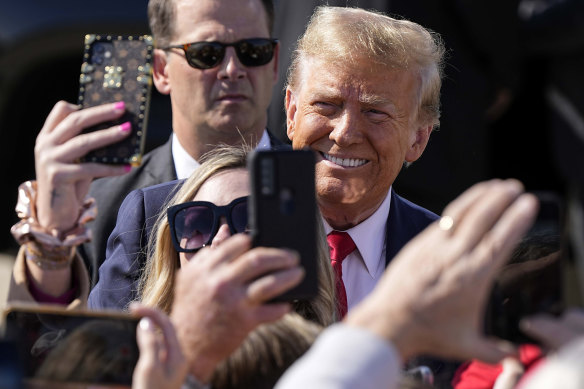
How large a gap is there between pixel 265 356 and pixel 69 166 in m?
0.54

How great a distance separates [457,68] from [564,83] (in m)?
1.24

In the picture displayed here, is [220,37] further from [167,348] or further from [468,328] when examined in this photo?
[468,328]

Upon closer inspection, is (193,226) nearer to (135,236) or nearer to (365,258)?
(135,236)

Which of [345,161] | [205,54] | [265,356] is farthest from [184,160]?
[265,356]

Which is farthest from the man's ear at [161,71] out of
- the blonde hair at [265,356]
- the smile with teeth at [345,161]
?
the blonde hair at [265,356]

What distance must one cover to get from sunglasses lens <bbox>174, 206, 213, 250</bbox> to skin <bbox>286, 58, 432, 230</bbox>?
0.47 metres

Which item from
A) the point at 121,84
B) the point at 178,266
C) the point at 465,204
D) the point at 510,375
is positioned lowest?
the point at 510,375

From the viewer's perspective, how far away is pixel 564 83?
181 inches

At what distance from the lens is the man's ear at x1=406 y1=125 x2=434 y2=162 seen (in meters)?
2.82

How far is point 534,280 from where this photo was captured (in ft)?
5.73

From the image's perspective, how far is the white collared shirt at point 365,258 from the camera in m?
2.64

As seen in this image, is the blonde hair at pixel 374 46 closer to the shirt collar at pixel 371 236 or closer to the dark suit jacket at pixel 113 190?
the shirt collar at pixel 371 236

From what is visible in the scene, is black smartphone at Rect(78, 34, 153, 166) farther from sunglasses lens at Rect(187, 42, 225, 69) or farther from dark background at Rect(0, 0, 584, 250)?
dark background at Rect(0, 0, 584, 250)

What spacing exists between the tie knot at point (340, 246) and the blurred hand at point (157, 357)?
40.7 inches
